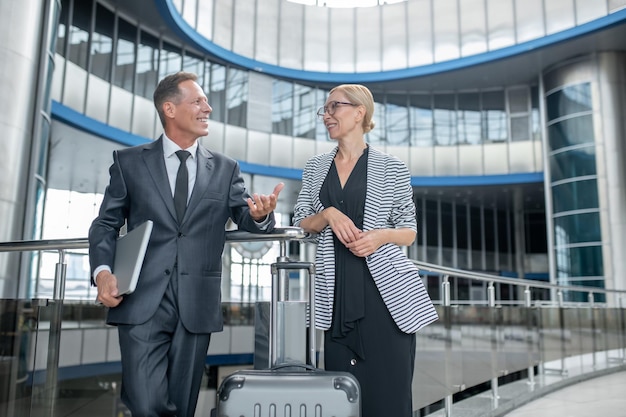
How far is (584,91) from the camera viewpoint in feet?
58.2

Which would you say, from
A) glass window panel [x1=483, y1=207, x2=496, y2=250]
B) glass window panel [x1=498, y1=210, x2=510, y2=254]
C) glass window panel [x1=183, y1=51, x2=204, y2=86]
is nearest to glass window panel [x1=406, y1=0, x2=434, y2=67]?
glass window panel [x1=183, y1=51, x2=204, y2=86]

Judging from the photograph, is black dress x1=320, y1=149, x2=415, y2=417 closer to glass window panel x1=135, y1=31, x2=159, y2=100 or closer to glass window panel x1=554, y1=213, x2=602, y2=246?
glass window panel x1=135, y1=31, x2=159, y2=100

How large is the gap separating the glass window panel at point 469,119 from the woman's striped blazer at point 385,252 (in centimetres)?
1965

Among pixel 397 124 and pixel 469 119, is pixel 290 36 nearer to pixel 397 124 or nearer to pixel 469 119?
pixel 397 124

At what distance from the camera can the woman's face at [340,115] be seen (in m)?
2.35

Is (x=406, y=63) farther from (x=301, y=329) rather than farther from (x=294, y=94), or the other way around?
(x=301, y=329)

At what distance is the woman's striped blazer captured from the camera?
218cm

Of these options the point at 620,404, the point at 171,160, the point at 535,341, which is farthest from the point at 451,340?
the point at 171,160

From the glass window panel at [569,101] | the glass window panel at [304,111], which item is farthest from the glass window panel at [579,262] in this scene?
the glass window panel at [304,111]

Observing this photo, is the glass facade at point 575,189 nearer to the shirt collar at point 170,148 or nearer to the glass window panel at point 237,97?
the glass window panel at point 237,97

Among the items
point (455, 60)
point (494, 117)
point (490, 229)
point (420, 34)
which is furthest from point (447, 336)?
point (490, 229)

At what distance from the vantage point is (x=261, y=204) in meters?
2.09

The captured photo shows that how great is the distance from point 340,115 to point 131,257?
998mm

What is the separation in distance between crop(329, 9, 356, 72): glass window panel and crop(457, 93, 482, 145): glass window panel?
14.6 feet
